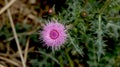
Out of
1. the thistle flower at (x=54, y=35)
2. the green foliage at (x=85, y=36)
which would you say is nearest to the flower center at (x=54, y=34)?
the thistle flower at (x=54, y=35)

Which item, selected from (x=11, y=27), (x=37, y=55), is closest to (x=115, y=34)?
(x=37, y=55)

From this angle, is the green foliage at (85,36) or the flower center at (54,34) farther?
the green foliage at (85,36)

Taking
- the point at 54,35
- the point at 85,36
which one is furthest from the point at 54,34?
the point at 85,36

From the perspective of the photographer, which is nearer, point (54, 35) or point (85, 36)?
point (54, 35)

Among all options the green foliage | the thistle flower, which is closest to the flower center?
the thistle flower

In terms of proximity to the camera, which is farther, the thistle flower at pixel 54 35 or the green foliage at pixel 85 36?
the green foliage at pixel 85 36

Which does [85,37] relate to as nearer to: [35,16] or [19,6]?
[35,16]

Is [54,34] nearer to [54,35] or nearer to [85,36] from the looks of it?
[54,35]

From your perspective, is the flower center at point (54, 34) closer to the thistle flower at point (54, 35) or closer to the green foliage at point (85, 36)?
the thistle flower at point (54, 35)
